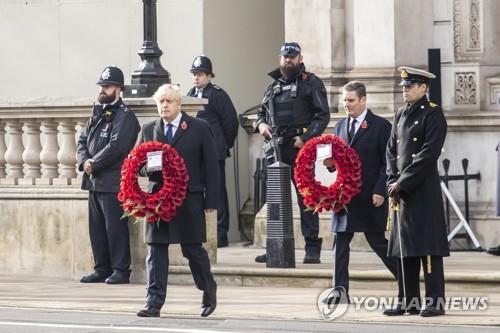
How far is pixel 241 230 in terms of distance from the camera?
79.8 feet

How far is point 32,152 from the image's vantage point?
20.9 meters

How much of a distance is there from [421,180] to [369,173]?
45.8 inches

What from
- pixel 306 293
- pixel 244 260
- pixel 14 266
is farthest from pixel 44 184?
pixel 306 293

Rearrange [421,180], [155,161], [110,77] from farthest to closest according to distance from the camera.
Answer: [110,77]
[155,161]
[421,180]

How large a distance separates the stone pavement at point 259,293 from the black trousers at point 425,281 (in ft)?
0.63

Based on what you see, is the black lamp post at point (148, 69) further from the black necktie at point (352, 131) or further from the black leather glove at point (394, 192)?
the black leather glove at point (394, 192)

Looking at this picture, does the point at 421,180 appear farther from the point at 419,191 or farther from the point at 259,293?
the point at 259,293

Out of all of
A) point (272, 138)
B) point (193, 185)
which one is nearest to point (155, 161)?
point (193, 185)

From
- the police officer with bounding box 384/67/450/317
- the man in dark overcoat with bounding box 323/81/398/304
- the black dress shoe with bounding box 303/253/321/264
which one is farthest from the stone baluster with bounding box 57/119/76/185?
the police officer with bounding box 384/67/450/317

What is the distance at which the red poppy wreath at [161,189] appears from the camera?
636 inches

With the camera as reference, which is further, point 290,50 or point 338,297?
point 290,50

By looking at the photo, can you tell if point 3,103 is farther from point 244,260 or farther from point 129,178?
point 129,178

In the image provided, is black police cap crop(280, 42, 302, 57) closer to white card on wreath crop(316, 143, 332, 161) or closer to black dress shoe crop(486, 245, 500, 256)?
white card on wreath crop(316, 143, 332, 161)

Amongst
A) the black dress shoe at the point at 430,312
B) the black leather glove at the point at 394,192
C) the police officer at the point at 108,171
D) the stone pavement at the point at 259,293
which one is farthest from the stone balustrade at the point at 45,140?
the black dress shoe at the point at 430,312
